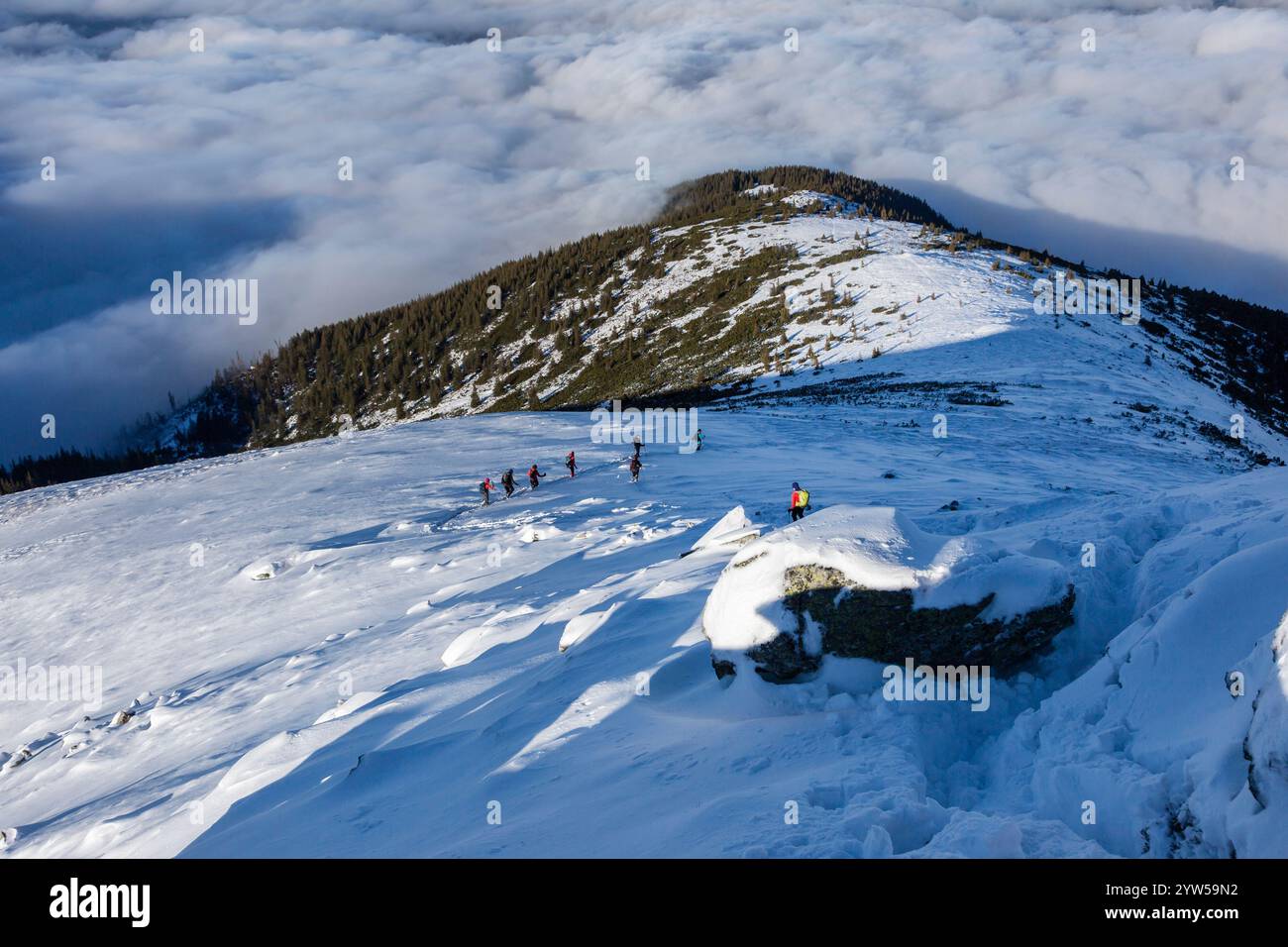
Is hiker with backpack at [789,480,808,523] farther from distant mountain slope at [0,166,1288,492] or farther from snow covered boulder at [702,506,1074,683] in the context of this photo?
distant mountain slope at [0,166,1288,492]

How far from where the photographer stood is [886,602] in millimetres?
7613

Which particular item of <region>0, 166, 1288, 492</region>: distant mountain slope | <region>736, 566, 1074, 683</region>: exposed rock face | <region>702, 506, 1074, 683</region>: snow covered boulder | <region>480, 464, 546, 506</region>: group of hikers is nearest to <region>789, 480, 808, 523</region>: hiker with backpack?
<region>702, 506, 1074, 683</region>: snow covered boulder

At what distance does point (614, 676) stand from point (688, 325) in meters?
83.6

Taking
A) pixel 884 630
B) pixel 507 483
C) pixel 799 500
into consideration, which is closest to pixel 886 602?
A: pixel 884 630

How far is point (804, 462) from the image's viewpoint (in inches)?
995

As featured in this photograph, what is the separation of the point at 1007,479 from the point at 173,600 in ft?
81.5

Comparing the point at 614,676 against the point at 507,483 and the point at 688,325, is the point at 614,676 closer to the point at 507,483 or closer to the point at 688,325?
the point at 507,483

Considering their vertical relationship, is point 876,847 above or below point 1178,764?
below

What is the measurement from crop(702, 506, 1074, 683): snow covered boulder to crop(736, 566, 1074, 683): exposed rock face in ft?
0.03

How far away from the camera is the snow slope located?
5.88m
